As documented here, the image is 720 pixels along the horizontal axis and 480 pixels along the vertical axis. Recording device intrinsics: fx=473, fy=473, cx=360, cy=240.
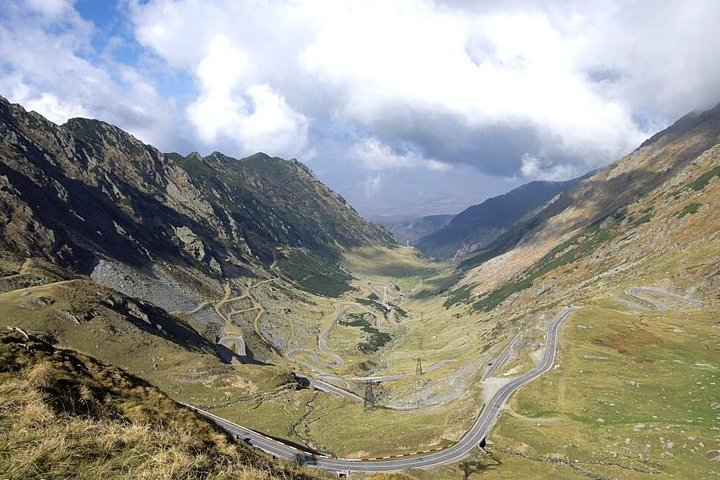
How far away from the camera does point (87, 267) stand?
189 metres

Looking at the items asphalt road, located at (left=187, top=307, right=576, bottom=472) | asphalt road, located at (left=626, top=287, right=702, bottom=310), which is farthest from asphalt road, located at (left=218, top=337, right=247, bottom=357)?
asphalt road, located at (left=626, top=287, right=702, bottom=310)

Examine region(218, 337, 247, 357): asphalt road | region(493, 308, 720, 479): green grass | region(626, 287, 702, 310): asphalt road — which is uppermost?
region(626, 287, 702, 310): asphalt road

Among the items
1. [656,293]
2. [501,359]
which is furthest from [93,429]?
[656,293]

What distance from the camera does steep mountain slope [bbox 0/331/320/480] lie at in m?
15.4

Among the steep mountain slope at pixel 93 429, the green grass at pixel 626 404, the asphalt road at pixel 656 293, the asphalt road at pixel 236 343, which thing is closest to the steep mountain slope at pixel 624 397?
the green grass at pixel 626 404

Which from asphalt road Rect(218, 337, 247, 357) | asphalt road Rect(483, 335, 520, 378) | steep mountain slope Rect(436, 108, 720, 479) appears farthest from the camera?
asphalt road Rect(218, 337, 247, 357)

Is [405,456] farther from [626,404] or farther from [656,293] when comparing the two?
[656,293]

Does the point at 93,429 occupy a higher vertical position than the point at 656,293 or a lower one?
lower

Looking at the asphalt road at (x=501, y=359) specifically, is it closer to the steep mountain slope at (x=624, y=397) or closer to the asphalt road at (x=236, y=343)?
the steep mountain slope at (x=624, y=397)

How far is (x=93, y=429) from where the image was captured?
18234mm

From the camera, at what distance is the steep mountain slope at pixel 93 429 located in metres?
15.4

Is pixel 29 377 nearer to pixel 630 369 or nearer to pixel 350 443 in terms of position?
pixel 350 443

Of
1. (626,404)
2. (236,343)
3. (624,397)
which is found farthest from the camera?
(236,343)

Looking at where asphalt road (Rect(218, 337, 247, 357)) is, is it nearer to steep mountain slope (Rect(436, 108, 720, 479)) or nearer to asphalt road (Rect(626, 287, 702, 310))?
steep mountain slope (Rect(436, 108, 720, 479))
